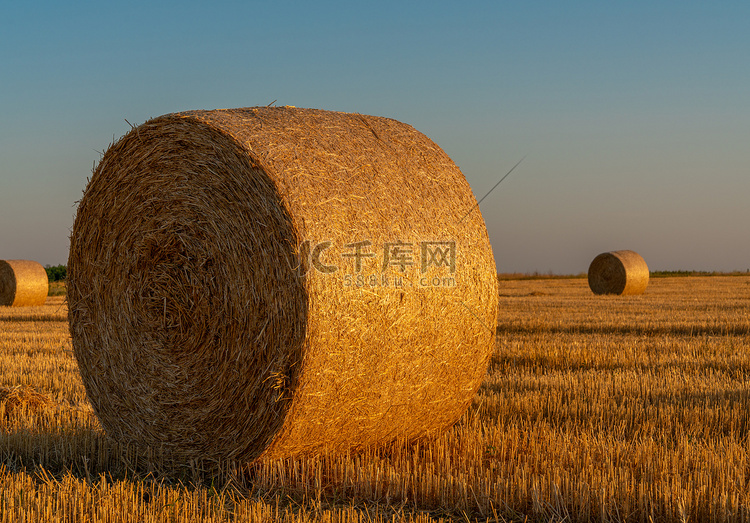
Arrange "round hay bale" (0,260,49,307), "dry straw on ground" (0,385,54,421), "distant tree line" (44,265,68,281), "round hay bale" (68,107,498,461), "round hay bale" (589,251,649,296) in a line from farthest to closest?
1. "distant tree line" (44,265,68,281)
2. "round hay bale" (589,251,649,296)
3. "round hay bale" (0,260,49,307)
4. "dry straw on ground" (0,385,54,421)
5. "round hay bale" (68,107,498,461)

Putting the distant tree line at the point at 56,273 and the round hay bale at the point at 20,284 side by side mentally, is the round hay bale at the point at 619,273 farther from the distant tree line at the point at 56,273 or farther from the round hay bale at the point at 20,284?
the distant tree line at the point at 56,273

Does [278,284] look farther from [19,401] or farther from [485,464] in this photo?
[19,401]

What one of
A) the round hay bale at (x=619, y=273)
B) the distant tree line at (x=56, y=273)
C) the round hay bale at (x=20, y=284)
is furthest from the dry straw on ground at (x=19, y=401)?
the distant tree line at (x=56, y=273)

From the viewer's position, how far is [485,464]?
5324 millimetres

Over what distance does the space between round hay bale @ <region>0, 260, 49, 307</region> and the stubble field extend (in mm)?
13246

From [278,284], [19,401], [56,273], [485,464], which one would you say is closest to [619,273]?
[485,464]

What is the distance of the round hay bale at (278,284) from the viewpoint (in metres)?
4.94

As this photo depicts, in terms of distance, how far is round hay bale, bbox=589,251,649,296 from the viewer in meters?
25.3

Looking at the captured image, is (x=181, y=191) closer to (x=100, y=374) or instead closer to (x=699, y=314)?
(x=100, y=374)

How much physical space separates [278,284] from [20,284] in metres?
19.3

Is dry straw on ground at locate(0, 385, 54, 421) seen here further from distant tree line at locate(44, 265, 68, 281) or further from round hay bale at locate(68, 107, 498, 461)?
distant tree line at locate(44, 265, 68, 281)

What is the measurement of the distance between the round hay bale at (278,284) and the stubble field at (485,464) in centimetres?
29

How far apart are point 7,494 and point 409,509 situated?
2488mm

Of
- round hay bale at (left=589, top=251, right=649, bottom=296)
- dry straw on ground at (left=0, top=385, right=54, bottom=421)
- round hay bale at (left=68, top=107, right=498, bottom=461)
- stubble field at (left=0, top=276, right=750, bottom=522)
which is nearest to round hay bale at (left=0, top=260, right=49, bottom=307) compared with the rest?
stubble field at (left=0, top=276, right=750, bottom=522)
